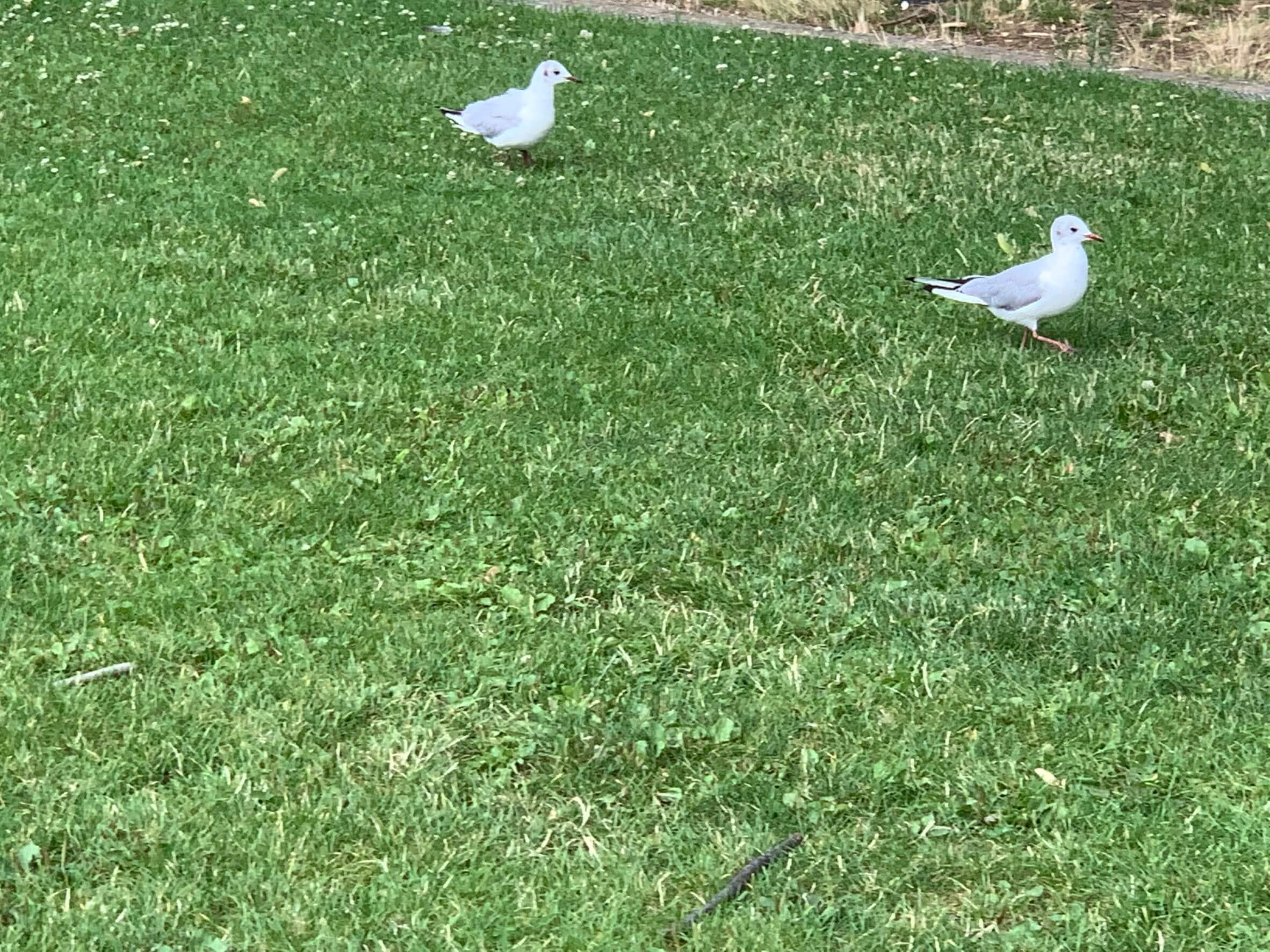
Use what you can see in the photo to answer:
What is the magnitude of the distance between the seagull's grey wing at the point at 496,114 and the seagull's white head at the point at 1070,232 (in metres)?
3.44

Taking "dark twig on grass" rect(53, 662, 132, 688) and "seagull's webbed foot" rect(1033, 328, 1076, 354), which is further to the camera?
"seagull's webbed foot" rect(1033, 328, 1076, 354)

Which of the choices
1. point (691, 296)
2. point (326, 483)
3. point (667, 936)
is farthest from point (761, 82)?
point (667, 936)

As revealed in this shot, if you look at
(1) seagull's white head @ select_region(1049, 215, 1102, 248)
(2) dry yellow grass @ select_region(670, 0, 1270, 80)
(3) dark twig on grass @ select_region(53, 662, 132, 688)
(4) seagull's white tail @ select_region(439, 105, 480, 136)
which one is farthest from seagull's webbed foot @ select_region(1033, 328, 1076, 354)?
(2) dry yellow grass @ select_region(670, 0, 1270, 80)

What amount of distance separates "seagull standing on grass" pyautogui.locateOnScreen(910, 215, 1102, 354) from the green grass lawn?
0.25m

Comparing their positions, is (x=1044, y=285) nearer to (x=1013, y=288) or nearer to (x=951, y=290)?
(x=1013, y=288)

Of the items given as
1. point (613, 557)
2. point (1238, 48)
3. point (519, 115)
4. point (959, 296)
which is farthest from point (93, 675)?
point (1238, 48)

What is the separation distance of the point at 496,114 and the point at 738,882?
6.08 m

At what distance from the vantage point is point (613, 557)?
4645 mm

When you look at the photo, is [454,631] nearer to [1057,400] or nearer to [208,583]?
[208,583]

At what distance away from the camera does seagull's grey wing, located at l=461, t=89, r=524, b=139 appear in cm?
840

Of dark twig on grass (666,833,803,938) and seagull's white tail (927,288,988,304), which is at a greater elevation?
seagull's white tail (927,288,988,304)

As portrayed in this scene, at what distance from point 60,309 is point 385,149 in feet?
10.4

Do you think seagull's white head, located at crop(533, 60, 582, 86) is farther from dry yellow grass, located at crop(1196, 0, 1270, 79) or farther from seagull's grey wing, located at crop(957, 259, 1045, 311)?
dry yellow grass, located at crop(1196, 0, 1270, 79)

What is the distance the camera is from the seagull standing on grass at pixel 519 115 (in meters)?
8.38
